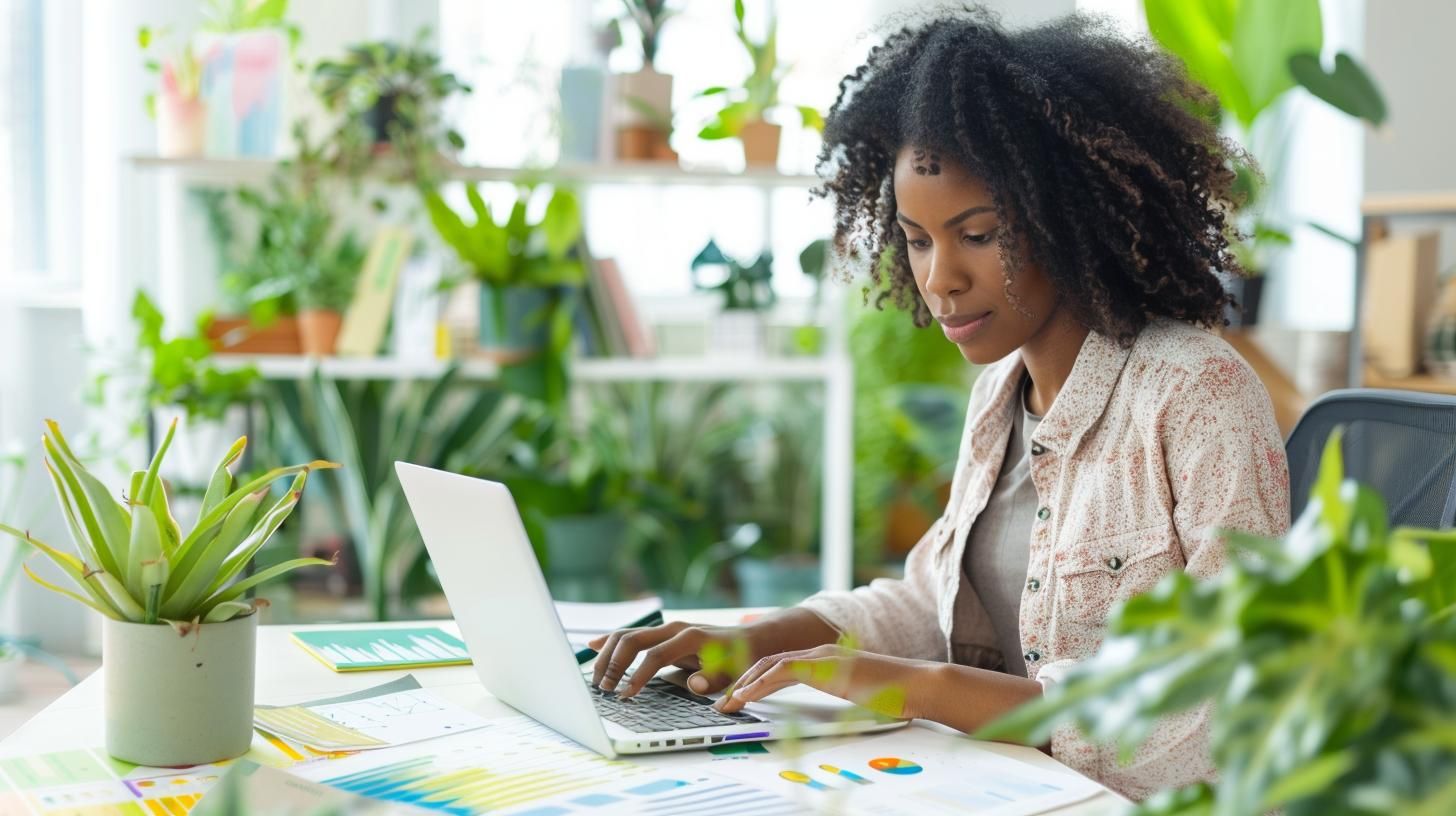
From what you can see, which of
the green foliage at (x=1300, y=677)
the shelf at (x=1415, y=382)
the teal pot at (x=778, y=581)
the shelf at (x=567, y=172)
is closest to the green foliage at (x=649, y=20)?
the shelf at (x=567, y=172)

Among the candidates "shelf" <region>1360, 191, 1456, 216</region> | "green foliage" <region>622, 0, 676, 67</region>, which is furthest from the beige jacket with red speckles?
"green foliage" <region>622, 0, 676, 67</region>

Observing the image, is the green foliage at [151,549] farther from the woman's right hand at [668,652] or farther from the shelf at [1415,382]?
the shelf at [1415,382]

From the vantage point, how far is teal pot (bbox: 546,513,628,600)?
10.9 ft

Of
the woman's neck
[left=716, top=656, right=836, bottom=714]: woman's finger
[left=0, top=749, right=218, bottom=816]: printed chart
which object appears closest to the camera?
[left=0, top=749, right=218, bottom=816]: printed chart

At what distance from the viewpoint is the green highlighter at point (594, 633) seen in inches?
56.7

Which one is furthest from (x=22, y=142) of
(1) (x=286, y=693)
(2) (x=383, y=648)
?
(1) (x=286, y=693)

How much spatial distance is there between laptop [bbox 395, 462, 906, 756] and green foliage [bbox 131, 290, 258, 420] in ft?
5.99

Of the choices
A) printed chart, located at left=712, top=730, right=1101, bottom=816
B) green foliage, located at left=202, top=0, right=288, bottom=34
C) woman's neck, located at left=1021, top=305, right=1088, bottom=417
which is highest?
green foliage, located at left=202, top=0, right=288, bottom=34

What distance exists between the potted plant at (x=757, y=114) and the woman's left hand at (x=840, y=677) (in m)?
2.05

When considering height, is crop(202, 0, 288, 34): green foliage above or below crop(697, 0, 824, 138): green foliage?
above

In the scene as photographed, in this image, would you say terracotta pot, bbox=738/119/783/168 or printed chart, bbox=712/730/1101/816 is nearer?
printed chart, bbox=712/730/1101/816

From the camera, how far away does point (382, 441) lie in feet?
10.2

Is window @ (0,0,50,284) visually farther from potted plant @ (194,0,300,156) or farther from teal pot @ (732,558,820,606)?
teal pot @ (732,558,820,606)

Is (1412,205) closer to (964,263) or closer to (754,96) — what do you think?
(754,96)
